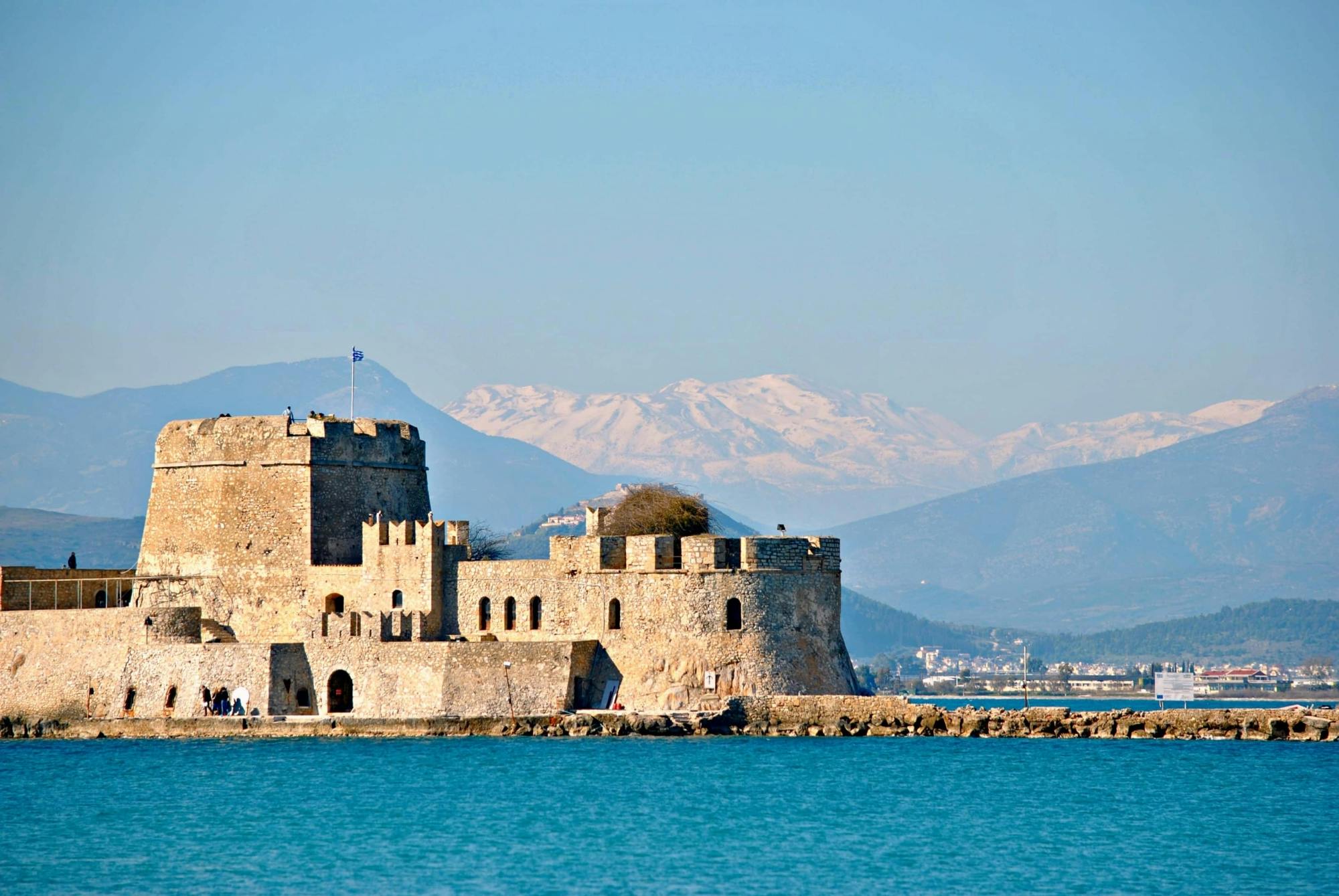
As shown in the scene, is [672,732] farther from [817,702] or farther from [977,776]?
[977,776]

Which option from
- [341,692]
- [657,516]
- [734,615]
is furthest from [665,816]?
[657,516]

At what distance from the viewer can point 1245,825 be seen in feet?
132

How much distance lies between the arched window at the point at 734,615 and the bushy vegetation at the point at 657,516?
497cm

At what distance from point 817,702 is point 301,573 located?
13.2m

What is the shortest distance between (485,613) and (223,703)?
251 inches

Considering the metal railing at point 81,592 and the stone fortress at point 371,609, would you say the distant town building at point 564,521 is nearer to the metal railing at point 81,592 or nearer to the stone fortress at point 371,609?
the metal railing at point 81,592

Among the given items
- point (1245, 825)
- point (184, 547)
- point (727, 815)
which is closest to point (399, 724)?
point (184, 547)

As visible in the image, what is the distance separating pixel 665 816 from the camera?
40.9m

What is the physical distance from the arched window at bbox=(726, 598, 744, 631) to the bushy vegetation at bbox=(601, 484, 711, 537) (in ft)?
16.3

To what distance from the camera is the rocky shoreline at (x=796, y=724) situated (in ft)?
166

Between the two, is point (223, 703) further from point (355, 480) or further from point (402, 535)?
point (355, 480)

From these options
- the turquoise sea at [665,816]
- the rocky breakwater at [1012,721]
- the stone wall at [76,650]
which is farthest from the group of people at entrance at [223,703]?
the rocky breakwater at [1012,721]

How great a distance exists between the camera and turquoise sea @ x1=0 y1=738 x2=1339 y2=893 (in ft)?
113

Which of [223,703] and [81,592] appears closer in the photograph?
[223,703]
